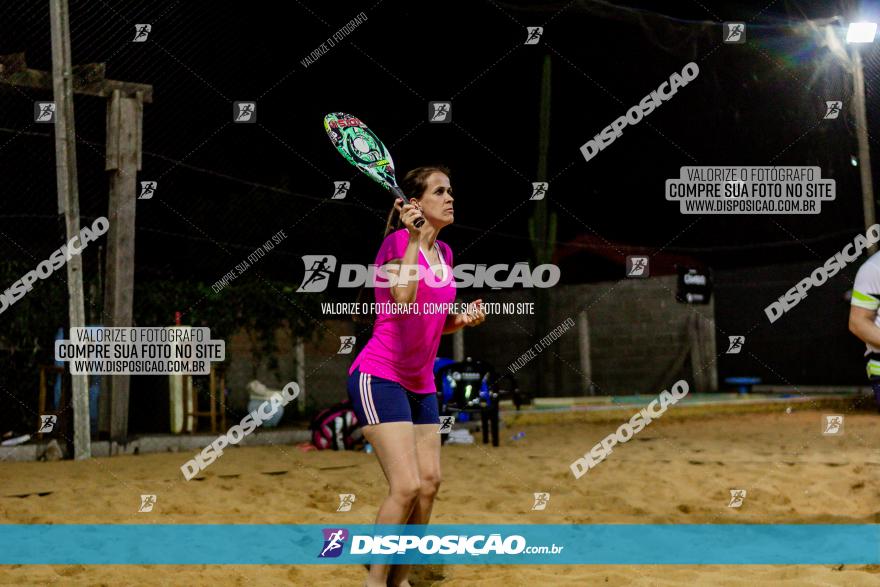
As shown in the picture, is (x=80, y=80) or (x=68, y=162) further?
(x=80, y=80)

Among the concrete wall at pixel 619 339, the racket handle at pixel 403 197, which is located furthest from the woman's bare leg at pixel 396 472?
the concrete wall at pixel 619 339

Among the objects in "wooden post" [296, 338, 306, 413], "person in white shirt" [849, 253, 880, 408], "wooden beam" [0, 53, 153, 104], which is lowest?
"wooden post" [296, 338, 306, 413]

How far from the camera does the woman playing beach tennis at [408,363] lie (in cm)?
361

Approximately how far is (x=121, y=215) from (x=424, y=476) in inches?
258

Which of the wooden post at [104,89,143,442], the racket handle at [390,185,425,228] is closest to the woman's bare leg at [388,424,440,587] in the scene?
the racket handle at [390,185,425,228]

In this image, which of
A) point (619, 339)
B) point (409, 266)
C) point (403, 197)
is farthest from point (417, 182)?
point (619, 339)

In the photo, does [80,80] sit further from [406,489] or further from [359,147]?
[406,489]

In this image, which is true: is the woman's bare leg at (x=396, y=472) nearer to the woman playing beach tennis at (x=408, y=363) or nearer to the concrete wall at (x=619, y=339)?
the woman playing beach tennis at (x=408, y=363)

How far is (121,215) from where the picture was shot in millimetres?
9203

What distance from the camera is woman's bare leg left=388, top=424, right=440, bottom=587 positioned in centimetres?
380

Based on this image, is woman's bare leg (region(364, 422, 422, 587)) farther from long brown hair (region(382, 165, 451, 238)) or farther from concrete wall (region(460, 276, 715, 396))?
concrete wall (region(460, 276, 715, 396))

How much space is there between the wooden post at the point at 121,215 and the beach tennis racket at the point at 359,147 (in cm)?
506

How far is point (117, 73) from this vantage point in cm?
929

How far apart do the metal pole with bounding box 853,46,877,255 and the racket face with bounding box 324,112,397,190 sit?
11555 millimetres
